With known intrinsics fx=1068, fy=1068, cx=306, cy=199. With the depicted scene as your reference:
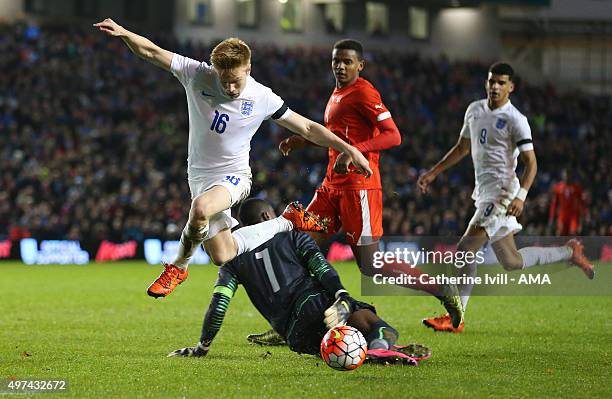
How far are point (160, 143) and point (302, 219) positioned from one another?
Result: 1911 cm

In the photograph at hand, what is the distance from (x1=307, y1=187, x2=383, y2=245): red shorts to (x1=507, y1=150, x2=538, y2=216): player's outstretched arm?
4.63 feet

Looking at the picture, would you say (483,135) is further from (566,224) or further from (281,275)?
(566,224)

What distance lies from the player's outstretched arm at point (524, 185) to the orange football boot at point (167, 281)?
3.33 m

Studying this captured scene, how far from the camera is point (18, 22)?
3116 cm

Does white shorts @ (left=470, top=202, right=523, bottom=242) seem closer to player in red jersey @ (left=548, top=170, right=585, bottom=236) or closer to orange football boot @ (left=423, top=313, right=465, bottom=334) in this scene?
orange football boot @ (left=423, top=313, right=465, bottom=334)

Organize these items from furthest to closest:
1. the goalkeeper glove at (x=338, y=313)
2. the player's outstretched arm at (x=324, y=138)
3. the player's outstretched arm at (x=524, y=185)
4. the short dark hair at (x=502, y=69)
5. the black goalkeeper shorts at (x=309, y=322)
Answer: the short dark hair at (x=502, y=69)
the player's outstretched arm at (x=524, y=185)
the player's outstretched arm at (x=324, y=138)
the black goalkeeper shorts at (x=309, y=322)
the goalkeeper glove at (x=338, y=313)

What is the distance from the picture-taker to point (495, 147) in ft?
34.9

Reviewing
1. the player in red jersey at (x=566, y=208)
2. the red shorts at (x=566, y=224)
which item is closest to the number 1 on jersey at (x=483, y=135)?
the player in red jersey at (x=566, y=208)

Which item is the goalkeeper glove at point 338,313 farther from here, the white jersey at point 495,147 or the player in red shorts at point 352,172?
the white jersey at point 495,147

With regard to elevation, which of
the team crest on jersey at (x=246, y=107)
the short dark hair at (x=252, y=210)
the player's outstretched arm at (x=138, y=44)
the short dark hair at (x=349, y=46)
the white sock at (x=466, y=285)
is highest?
the player's outstretched arm at (x=138, y=44)

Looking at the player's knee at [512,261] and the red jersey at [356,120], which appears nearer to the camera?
the red jersey at [356,120]

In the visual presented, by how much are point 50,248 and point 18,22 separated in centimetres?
1075

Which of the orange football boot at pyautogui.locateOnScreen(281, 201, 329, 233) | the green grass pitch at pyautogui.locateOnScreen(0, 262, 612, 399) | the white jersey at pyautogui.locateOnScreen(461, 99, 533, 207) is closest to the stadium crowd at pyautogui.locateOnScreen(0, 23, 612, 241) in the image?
the green grass pitch at pyautogui.locateOnScreen(0, 262, 612, 399)

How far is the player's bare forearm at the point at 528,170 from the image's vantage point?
10062 millimetres
